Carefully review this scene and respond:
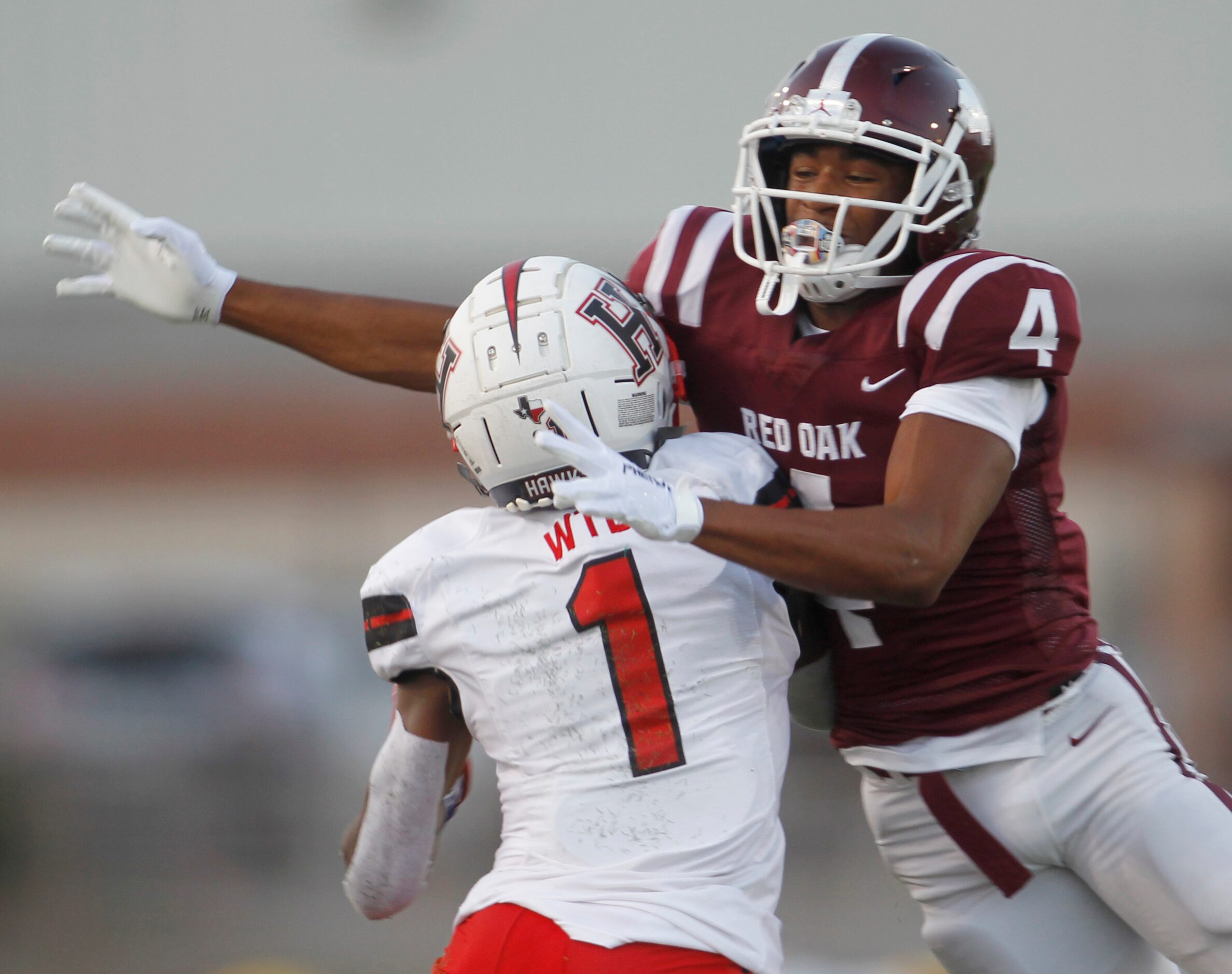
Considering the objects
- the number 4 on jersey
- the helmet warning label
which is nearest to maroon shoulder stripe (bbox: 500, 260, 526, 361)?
the helmet warning label

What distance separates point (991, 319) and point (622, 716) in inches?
33.3

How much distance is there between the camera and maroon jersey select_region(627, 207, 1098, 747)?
2.11 metres

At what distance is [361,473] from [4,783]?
339 cm

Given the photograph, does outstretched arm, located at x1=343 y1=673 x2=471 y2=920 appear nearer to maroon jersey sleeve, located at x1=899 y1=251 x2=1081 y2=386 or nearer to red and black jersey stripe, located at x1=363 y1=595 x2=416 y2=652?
red and black jersey stripe, located at x1=363 y1=595 x2=416 y2=652

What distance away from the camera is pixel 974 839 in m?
2.30

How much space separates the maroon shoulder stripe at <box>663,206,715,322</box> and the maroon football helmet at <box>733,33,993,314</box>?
0.44 feet

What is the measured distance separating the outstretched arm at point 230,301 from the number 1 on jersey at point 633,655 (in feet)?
3.00

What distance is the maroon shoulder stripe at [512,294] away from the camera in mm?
2006

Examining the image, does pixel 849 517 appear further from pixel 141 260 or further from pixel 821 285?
pixel 141 260

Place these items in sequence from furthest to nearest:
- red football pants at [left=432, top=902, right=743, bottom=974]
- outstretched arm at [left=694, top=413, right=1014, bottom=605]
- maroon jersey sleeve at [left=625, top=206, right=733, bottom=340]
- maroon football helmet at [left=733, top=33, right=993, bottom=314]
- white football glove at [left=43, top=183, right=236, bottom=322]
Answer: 1. white football glove at [left=43, top=183, right=236, bottom=322]
2. maroon jersey sleeve at [left=625, top=206, right=733, bottom=340]
3. maroon football helmet at [left=733, top=33, right=993, bottom=314]
4. outstretched arm at [left=694, top=413, right=1014, bottom=605]
5. red football pants at [left=432, top=902, right=743, bottom=974]

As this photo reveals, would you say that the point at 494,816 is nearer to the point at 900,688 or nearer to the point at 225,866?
the point at 225,866

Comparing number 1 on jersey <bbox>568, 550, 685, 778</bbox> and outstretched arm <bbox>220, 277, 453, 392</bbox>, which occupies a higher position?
outstretched arm <bbox>220, 277, 453, 392</bbox>

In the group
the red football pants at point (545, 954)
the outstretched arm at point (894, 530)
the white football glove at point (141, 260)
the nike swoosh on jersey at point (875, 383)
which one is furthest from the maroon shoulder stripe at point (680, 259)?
the red football pants at point (545, 954)

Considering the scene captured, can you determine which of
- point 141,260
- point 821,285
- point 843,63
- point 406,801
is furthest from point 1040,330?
point 141,260
